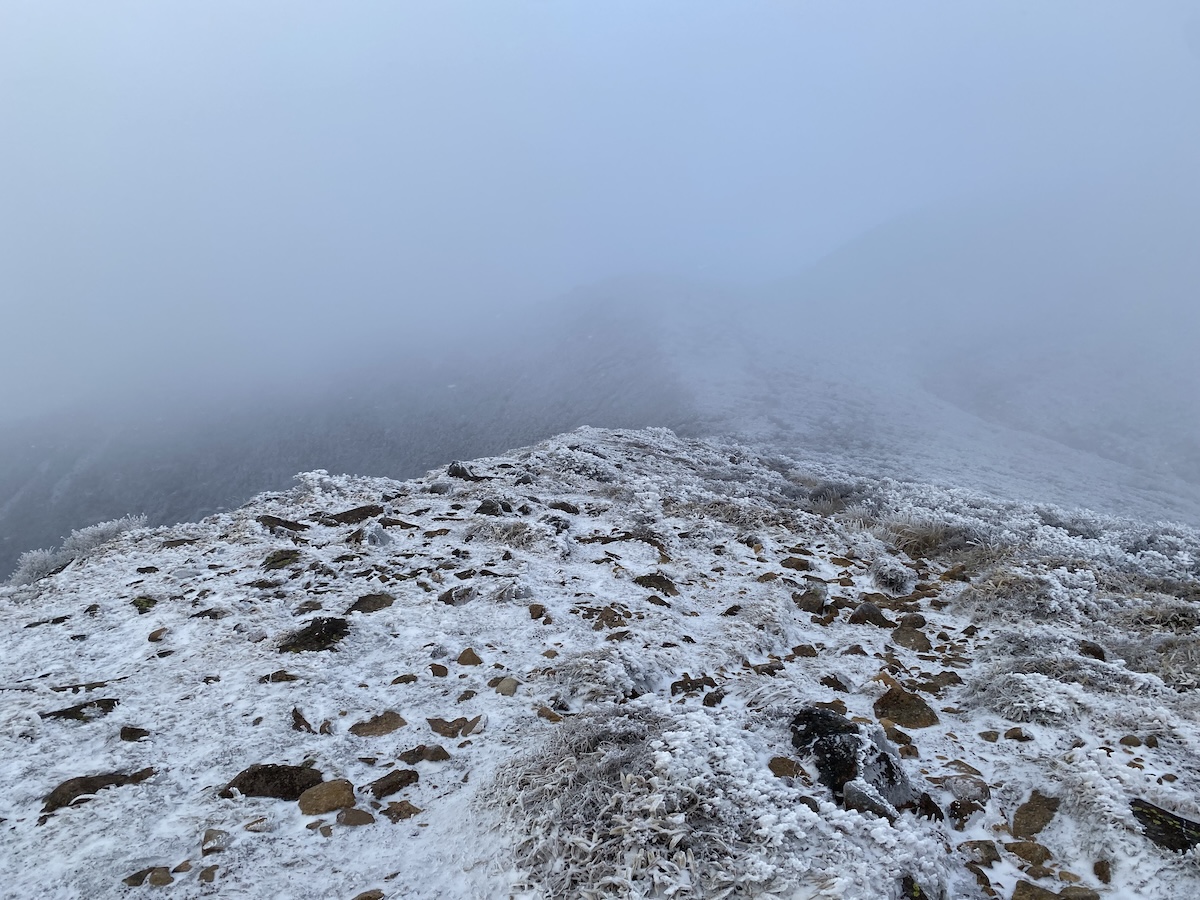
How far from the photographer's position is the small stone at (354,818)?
4523 mm

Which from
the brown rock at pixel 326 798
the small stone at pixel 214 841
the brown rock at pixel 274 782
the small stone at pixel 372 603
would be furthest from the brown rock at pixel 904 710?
the small stone at pixel 372 603

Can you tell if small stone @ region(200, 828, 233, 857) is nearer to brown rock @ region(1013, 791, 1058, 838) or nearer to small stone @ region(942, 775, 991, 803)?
small stone @ region(942, 775, 991, 803)

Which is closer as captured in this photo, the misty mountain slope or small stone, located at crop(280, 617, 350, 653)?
small stone, located at crop(280, 617, 350, 653)

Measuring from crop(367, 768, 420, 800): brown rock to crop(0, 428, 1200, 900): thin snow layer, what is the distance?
56 millimetres

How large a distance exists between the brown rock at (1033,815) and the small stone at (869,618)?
3.77 meters

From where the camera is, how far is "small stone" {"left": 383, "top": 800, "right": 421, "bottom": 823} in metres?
4.61

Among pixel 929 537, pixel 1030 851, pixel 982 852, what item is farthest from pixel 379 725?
pixel 929 537

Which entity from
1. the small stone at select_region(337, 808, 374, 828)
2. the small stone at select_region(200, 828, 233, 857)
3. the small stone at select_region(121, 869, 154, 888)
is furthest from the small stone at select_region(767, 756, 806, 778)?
the small stone at select_region(121, 869, 154, 888)

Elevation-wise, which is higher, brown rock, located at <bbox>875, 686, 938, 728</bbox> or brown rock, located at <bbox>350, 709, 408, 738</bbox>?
brown rock, located at <bbox>350, 709, 408, 738</bbox>

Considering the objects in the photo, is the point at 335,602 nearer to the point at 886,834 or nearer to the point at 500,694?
the point at 500,694

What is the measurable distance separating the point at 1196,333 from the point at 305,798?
278 ft

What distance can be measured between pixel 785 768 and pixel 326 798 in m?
3.62

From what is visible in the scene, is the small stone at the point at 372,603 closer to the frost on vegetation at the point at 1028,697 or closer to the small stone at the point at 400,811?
the small stone at the point at 400,811

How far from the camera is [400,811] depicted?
468 centimetres
